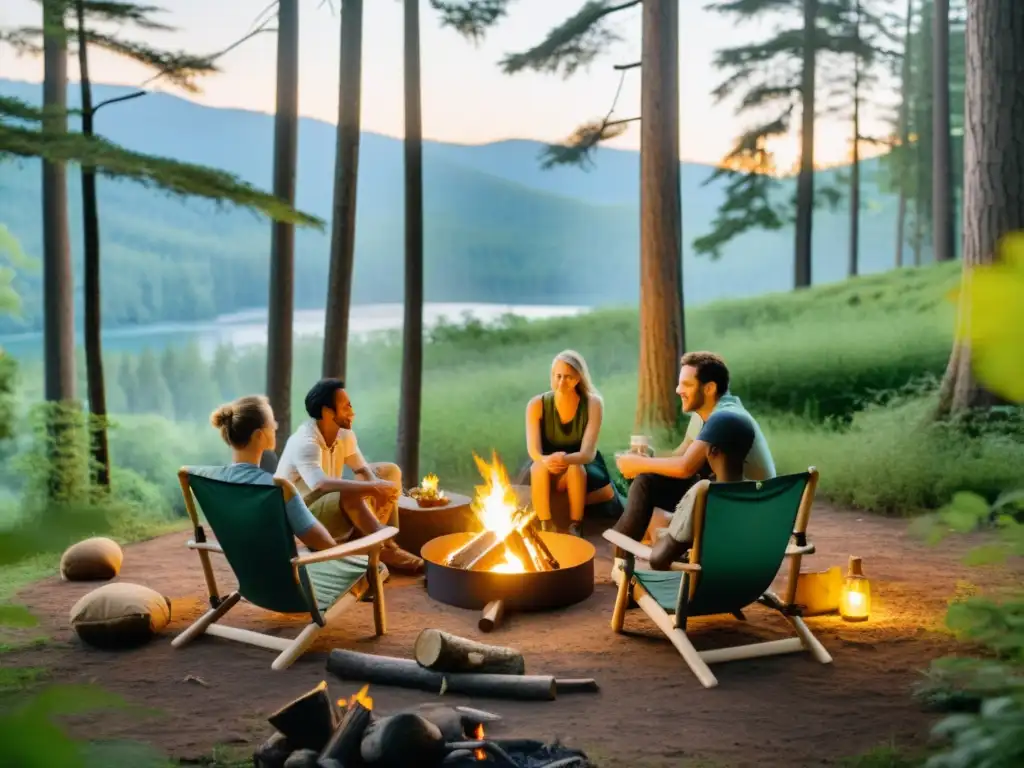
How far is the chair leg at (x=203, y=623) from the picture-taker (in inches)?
171

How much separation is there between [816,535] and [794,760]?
3.34m

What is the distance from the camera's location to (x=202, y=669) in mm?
4090

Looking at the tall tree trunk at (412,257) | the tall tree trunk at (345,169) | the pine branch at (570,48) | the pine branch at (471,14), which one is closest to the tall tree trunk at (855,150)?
the pine branch at (570,48)

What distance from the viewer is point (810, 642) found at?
4.20m

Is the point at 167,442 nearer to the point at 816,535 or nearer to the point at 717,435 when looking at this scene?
the point at 816,535

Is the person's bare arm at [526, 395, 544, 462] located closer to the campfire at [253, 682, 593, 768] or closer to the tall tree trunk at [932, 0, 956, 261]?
the campfire at [253, 682, 593, 768]

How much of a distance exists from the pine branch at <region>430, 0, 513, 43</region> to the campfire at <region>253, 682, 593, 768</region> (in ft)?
22.7

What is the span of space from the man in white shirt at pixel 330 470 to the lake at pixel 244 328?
9.17 meters

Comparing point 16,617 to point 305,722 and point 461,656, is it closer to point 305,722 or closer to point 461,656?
point 305,722

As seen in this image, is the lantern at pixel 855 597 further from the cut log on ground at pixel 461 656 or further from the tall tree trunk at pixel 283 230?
the tall tree trunk at pixel 283 230

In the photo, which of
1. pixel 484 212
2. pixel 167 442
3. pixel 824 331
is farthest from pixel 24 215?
pixel 824 331

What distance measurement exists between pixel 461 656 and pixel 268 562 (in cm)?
90

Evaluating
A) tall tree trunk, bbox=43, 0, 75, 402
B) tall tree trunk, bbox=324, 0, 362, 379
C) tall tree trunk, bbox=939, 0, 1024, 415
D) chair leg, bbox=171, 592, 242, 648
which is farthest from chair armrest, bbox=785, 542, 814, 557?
tall tree trunk, bbox=43, 0, 75, 402

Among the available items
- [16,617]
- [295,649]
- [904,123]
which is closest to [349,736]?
[295,649]
